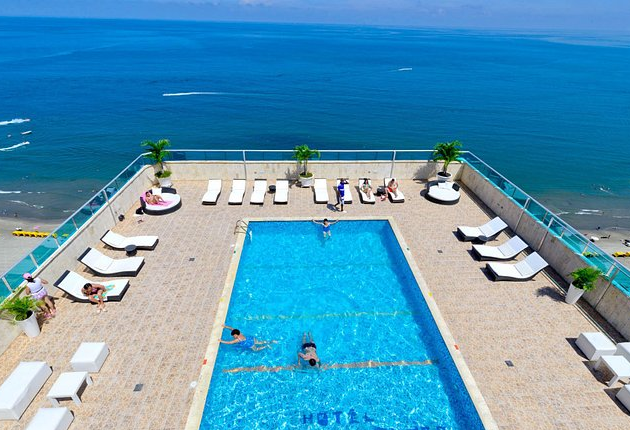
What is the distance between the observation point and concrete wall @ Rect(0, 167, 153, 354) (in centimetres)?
936

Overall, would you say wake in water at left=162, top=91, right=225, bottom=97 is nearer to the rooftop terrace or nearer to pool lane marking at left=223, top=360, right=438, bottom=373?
the rooftop terrace

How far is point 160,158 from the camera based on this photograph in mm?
17859

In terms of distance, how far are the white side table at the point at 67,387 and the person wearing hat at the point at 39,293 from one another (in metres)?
2.95

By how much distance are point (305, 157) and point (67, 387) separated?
14.1 metres

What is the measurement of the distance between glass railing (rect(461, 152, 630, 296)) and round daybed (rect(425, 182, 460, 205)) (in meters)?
1.84

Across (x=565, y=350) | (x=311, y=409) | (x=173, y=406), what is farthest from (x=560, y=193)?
(x=173, y=406)

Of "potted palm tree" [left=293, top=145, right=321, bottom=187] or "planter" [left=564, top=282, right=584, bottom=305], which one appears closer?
"planter" [left=564, top=282, right=584, bottom=305]

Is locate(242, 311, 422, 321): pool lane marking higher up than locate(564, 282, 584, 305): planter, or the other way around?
locate(564, 282, 584, 305): planter

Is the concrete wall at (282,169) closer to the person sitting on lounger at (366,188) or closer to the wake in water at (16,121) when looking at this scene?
the person sitting on lounger at (366,188)

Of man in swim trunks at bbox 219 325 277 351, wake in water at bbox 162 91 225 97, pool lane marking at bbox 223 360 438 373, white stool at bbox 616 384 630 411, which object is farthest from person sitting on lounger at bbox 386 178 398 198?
wake in water at bbox 162 91 225 97

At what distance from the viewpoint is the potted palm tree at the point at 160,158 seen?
17.5 metres

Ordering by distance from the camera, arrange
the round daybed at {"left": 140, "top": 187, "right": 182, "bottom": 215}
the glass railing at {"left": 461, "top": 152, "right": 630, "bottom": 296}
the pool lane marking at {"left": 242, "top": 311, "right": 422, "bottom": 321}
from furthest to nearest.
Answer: the round daybed at {"left": 140, "top": 187, "right": 182, "bottom": 215} → the pool lane marking at {"left": 242, "top": 311, "right": 422, "bottom": 321} → the glass railing at {"left": 461, "top": 152, "right": 630, "bottom": 296}

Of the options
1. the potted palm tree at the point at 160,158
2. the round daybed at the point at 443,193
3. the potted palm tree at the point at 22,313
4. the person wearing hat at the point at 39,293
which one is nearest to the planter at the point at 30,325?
the potted palm tree at the point at 22,313

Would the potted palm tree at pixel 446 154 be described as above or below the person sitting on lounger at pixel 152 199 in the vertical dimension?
above
